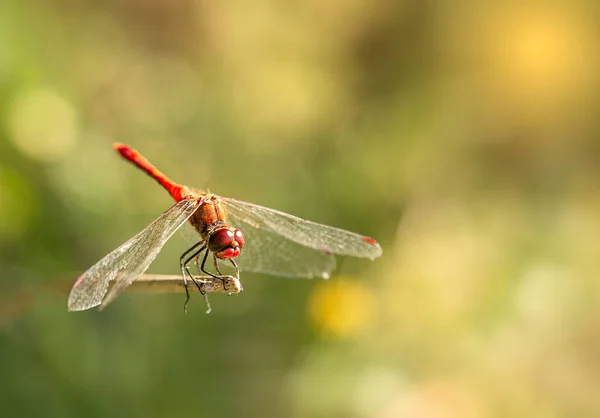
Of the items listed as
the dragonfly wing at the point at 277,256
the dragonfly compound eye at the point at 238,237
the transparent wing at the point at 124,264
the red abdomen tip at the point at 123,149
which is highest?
the red abdomen tip at the point at 123,149

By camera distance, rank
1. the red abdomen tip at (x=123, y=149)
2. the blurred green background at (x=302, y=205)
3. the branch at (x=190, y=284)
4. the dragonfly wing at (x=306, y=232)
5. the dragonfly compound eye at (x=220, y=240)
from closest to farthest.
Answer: the branch at (x=190, y=284) < the dragonfly compound eye at (x=220, y=240) < the dragonfly wing at (x=306, y=232) < the red abdomen tip at (x=123, y=149) < the blurred green background at (x=302, y=205)

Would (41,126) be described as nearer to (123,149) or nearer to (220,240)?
(123,149)

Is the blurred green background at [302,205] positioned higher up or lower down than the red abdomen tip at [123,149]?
higher up

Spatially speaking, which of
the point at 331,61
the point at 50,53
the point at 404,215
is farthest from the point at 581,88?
the point at 50,53

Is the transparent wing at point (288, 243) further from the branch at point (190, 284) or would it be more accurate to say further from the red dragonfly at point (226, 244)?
the branch at point (190, 284)

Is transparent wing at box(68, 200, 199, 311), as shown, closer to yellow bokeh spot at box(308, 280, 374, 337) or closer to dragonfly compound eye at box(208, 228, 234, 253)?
dragonfly compound eye at box(208, 228, 234, 253)

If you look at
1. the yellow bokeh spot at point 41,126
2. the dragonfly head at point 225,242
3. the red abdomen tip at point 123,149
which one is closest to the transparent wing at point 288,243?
the dragonfly head at point 225,242

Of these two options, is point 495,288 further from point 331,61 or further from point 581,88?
point 581,88
